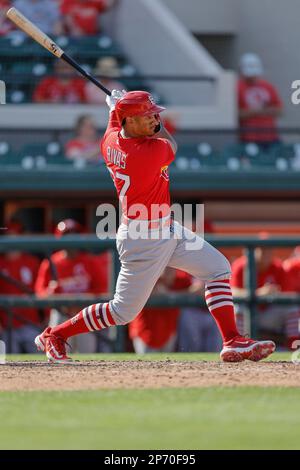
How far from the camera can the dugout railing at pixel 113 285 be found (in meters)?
11.2

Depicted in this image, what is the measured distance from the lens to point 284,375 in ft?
22.7

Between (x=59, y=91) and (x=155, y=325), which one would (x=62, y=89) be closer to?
(x=59, y=91)

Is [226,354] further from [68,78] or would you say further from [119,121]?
[68,78]

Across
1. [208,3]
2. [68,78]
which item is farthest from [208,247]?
[208,3]

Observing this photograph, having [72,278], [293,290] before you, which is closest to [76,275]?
[72,278]

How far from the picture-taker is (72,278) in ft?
38.9

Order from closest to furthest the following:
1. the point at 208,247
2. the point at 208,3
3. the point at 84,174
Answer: the point at 208,247 < the point at 84,174 < the point at 208,3

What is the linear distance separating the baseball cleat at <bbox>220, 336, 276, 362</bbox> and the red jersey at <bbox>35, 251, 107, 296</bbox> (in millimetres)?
4517

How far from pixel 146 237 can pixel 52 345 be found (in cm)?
99

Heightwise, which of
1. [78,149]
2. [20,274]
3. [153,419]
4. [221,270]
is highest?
[78,149]

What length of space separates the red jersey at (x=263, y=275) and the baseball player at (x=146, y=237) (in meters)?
4.02

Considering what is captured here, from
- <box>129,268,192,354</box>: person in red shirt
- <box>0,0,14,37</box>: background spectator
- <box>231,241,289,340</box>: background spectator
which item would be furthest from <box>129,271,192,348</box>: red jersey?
<box>0,0,14,37</box>: background spectator

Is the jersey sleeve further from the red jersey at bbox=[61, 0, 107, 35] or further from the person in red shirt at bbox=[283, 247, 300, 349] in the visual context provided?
the red jersey at bbox=[61, 0, 107, 35]

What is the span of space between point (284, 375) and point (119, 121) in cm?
183
